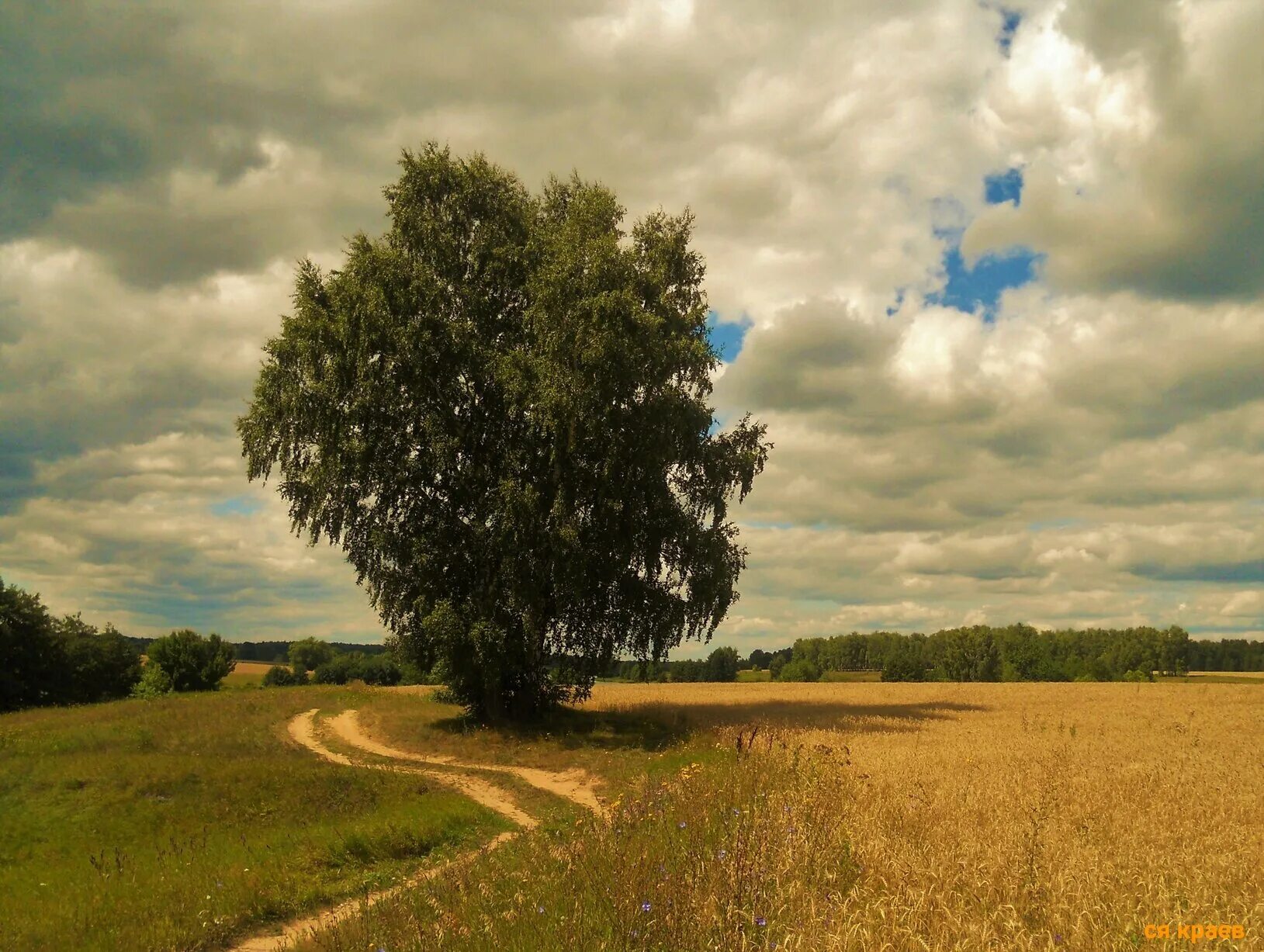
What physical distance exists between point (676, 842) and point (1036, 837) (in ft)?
12.1

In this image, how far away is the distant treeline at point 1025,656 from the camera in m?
116

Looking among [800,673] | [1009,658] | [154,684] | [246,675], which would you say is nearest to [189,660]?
[154,684]

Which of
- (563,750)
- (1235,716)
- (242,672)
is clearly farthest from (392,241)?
(242,672)

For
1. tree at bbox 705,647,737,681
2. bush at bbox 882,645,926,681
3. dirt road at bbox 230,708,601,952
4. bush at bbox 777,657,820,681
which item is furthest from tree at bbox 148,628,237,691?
bush at bbox 777,657,820,681

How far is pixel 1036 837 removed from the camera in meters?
7.75

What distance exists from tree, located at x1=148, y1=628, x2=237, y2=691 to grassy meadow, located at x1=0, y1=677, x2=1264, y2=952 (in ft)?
122

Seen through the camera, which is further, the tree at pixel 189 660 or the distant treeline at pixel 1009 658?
the distant treeline at pixel 1009 658

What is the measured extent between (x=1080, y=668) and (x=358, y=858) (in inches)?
5013

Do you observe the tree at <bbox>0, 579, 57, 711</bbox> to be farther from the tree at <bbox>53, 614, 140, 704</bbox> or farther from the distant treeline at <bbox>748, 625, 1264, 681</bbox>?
the distant treeline at <bbox>748, 625, 1264, 681</bbox>

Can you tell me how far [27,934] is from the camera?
8.91 metres

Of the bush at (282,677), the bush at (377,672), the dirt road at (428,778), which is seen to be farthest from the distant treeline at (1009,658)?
the dirt road at (428,778)

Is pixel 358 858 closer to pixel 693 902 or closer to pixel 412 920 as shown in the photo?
pixel 412 920

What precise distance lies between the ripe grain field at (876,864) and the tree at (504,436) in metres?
10.2

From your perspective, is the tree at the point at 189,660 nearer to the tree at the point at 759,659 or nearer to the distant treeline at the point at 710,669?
the distant treeline at the point at 710,669
